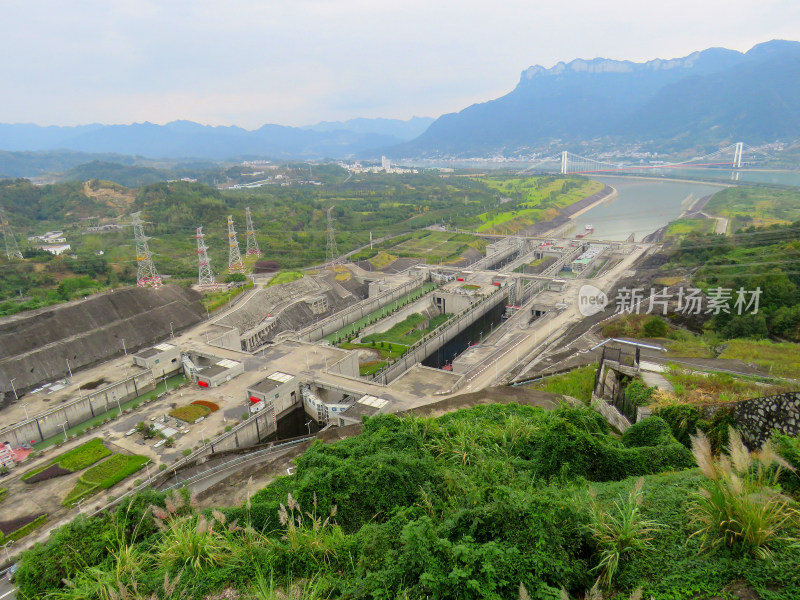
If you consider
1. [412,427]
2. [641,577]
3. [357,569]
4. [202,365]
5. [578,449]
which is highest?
[641,577]

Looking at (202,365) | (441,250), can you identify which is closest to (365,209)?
(441,250)

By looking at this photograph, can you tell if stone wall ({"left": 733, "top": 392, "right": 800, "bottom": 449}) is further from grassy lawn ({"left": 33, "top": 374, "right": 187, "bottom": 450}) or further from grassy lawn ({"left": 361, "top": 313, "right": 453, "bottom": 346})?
grassy lawn ({"left": 33, "top": 374, "right": 187, "bottom": 450})

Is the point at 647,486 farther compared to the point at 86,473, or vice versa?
the point at 86,473

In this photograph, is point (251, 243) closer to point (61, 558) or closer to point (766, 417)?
point (61, 558)

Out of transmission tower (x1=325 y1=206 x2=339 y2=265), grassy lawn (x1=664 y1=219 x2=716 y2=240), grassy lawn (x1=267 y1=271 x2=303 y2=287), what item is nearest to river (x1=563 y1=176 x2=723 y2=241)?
grassy lawn (x1=664 y1=219 x2=716 y2=240)

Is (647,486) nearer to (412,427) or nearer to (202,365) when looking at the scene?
(412,427)

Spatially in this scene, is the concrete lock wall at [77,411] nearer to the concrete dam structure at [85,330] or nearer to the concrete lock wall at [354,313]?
the concrete dam structure at [85,330]
